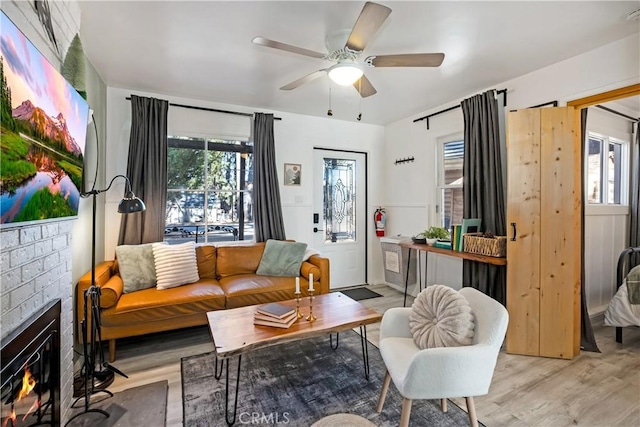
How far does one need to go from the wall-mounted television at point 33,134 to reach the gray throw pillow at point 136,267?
48.6 inches

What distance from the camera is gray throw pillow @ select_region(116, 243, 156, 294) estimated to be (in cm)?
269

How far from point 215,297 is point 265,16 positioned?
88.9 inches

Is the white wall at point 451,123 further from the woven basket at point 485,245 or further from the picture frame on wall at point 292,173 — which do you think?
the picture frame on wall at point 292,173

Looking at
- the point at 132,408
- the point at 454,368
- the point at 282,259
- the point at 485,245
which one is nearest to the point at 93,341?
the point at 132,408

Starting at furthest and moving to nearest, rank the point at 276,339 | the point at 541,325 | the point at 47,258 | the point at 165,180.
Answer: the point at 165,180
the point at 541,325
the point at 276,339
the point at 47,258

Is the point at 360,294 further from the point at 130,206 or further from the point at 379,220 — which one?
the point at 130,206

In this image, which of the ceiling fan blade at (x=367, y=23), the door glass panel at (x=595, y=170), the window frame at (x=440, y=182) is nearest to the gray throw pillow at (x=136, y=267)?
the ceiling fan blade at (x=367, y=23)

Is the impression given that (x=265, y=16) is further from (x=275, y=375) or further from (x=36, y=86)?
(x=275, y=375)

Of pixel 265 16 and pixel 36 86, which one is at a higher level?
pixel 265 16

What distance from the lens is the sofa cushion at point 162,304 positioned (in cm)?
234

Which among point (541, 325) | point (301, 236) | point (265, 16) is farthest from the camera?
point (301, 236)

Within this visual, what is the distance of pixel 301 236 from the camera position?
164 inches

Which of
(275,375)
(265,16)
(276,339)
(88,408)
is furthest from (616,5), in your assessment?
(88,408)

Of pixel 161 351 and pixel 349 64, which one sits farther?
pixel 161 351
